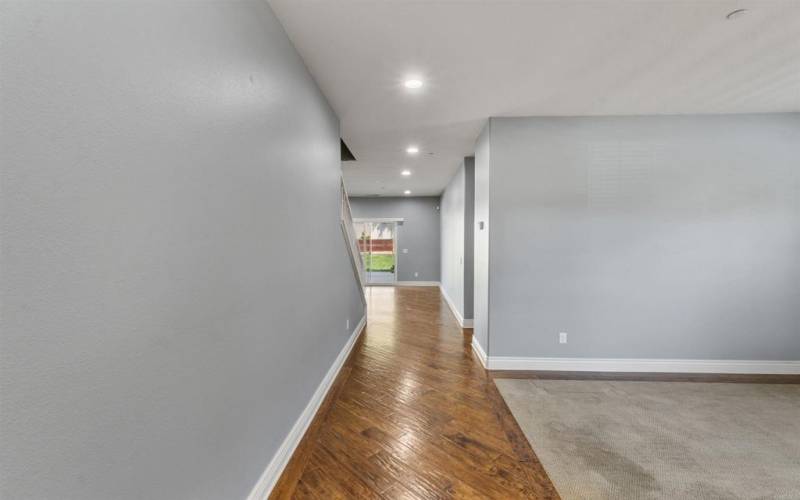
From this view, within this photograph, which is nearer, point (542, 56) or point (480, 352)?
point (542, 56)

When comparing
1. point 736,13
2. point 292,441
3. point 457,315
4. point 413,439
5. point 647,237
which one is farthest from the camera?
point 457,315

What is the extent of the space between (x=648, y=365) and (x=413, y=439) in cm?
278

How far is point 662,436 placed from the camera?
2.36m

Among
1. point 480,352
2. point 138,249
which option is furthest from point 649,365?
point 138,249

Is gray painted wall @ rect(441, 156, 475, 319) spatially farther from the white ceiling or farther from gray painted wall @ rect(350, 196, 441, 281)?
gray painted wall @ rect(350, 196, 441, 281)

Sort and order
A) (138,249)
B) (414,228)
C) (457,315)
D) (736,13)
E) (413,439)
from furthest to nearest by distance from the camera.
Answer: (414,228)
(457,315)
(413,439)
(736,13)
(138,249)

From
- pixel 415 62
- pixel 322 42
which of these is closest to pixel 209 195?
pixel 322 42

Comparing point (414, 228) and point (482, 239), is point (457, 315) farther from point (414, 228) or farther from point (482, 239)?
point (414, 228)

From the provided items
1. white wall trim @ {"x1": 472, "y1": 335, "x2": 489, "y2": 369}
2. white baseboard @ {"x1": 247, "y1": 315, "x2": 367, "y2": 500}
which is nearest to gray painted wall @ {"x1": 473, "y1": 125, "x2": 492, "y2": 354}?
white wall trim @ {"x1": 472, "y1": 335, "x2": 489, "y2": 369}

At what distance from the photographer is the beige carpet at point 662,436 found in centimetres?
189

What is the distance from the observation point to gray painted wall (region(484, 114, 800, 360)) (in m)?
3.41

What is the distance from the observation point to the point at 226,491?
1.42 meters

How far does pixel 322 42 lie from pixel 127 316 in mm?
2004

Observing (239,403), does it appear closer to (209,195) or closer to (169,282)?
(169,282)
